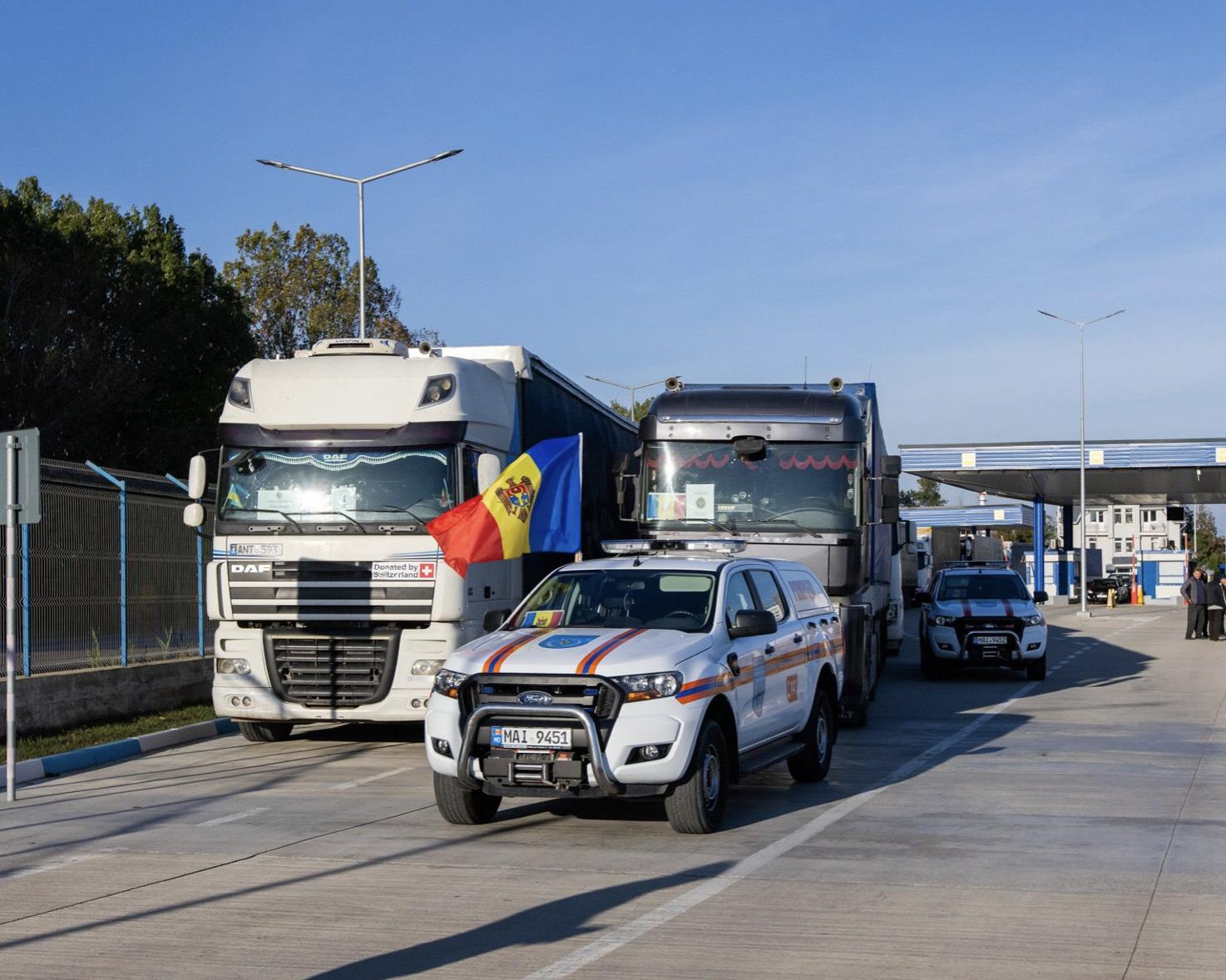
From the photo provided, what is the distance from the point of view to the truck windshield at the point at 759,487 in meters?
15.5

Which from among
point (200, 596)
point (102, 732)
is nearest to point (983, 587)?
point (200, 596)

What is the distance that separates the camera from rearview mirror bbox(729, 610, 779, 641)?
1027 centimetres

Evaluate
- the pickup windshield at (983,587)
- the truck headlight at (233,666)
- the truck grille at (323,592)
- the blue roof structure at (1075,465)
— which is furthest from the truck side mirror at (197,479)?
the blue roof structure at (1075,465)

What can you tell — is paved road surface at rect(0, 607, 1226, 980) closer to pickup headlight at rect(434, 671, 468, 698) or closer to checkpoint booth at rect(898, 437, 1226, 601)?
pickup headlight at rect(434, 671, 468, 698)

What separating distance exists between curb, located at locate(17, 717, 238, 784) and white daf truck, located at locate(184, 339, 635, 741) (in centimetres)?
111

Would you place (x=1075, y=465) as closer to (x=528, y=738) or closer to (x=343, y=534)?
(x=343, y=534)

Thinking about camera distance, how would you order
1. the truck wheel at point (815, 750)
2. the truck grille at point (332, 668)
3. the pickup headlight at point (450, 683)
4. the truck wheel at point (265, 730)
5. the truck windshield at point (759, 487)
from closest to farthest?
the pickup headlight at point (450, 683) < the truck wheel at point (815, 750) < the truck grille at point (332, 668) < the truck wheel at point (265, 730) < the truck windshield at point (759, 487)

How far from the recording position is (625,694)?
932 centimetres

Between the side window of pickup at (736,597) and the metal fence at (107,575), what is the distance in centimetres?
761

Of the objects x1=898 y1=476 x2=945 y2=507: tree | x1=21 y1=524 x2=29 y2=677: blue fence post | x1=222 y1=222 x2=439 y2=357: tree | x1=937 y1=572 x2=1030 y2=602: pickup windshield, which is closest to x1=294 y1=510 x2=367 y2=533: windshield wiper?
x1=21 y1=524 x2=29 y2=677: blue fence post

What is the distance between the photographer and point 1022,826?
10.1 metres

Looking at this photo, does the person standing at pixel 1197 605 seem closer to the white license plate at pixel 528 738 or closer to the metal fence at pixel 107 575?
the metal fence at pixel 107 575

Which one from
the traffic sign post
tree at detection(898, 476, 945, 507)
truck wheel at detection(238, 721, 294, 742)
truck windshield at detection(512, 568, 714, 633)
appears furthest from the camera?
tree at detection(898, 476, 945, 507)

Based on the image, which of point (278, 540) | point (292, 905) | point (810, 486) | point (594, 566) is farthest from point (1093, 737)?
point (292, 905)
